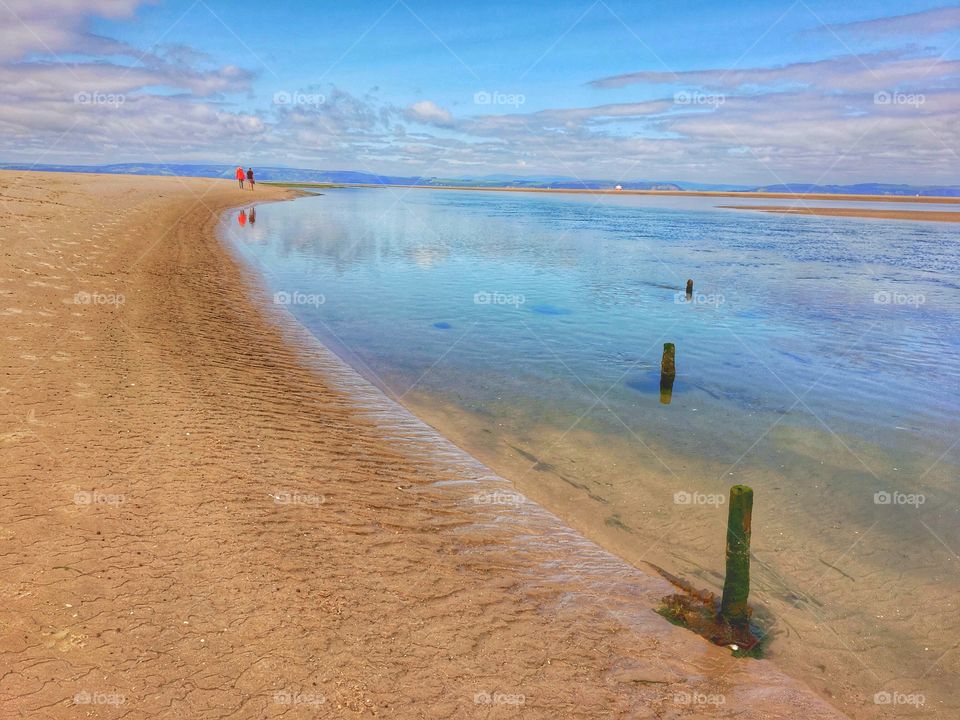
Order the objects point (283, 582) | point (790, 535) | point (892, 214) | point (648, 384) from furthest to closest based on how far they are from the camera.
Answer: point (892, 214) < point (648, 384) < point (790, 535) < point (283, 582)

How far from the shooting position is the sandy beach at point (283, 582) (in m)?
5.98

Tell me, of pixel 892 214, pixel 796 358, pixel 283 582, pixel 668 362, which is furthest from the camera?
pixel 892 214

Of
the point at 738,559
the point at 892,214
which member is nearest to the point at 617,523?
the point at 738,559

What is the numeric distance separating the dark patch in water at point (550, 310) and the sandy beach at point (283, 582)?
574 inches

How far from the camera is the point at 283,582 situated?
7.38m

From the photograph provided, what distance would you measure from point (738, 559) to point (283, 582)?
592 centimetres

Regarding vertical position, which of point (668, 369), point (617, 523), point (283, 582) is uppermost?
point (668, 369)

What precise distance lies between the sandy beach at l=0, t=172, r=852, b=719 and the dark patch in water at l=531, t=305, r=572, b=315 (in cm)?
1457

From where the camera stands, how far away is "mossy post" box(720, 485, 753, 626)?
7.65 m

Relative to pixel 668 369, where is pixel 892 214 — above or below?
above

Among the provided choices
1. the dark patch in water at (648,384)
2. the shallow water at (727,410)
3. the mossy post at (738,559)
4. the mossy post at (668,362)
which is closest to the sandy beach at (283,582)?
the mossy post at (738,559)

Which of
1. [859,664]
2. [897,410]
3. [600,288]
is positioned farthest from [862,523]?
[600,288]

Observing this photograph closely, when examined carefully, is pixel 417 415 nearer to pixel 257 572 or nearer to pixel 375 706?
pixel 257 572

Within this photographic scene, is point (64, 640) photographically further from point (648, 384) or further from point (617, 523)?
point (648, 384)
